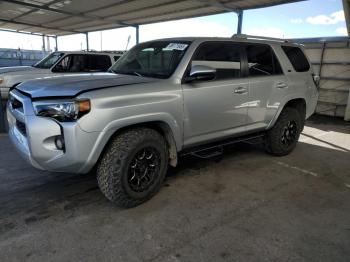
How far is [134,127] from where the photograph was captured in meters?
3.23

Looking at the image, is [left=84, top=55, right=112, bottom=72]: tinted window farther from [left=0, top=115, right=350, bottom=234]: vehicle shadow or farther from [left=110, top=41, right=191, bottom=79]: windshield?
[left=110, top=41, right=191, bottom=79]: windshield

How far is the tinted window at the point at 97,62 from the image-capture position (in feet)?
31.5

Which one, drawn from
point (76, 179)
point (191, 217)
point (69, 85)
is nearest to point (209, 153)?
point (191, 217)

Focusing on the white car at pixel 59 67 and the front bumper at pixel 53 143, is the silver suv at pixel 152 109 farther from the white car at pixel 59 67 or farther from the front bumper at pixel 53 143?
the white car at pixel 59 67

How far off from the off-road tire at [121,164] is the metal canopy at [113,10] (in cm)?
877

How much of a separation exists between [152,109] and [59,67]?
6965 mm

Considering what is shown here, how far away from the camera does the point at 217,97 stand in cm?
387

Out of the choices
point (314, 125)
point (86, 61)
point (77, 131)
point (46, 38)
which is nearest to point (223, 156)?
point (77, 131)

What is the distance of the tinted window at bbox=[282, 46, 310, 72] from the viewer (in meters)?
5.09

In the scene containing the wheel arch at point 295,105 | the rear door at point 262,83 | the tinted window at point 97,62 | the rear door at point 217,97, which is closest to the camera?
the rear door at point 217,97

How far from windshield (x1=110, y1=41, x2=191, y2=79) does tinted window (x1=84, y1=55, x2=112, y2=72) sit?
5510 mm

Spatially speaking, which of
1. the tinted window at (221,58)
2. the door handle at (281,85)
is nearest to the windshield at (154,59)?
the tinted window at (221,58)

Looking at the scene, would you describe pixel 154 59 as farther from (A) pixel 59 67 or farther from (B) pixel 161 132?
(A) pixel 59 67

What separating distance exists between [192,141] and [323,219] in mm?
1648
